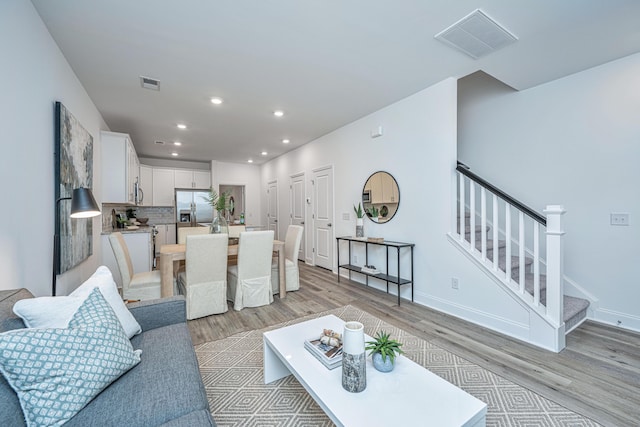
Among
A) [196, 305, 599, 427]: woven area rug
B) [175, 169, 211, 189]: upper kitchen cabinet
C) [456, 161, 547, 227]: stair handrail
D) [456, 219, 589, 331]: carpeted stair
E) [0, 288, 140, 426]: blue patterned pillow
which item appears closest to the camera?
[0, 288, 140, 426]: blue patterned pillow

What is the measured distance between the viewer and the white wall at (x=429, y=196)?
269 centimetres

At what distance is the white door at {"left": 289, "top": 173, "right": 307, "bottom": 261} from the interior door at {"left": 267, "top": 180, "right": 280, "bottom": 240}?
0.88 metres

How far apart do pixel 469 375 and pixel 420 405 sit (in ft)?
3.34

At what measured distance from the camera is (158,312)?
1.73 meters

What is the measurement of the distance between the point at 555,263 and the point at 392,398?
192 centimetres

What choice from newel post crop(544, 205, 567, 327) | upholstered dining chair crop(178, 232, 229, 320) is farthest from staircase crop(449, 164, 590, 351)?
upholstered dining chair crop(178, 232, 229, 320)

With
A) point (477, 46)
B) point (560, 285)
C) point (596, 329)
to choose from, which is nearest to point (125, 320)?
point (560, 285)

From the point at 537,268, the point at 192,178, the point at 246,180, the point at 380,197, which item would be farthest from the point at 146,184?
the point at 537,268

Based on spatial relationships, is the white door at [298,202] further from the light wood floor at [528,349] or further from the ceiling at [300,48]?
the light wood floor at [528,349]

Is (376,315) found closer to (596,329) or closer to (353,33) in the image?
(596,329)

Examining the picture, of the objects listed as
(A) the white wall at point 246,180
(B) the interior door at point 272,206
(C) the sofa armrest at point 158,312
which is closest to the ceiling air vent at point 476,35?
(C) the sofa armrest at point 158,312

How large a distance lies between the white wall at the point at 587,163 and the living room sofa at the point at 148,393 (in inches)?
143

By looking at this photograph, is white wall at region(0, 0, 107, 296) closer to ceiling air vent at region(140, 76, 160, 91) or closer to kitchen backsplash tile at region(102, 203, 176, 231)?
ceiling air vent at region(140, 76, 160, 91)

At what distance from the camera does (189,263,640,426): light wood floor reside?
1639 millimetres
